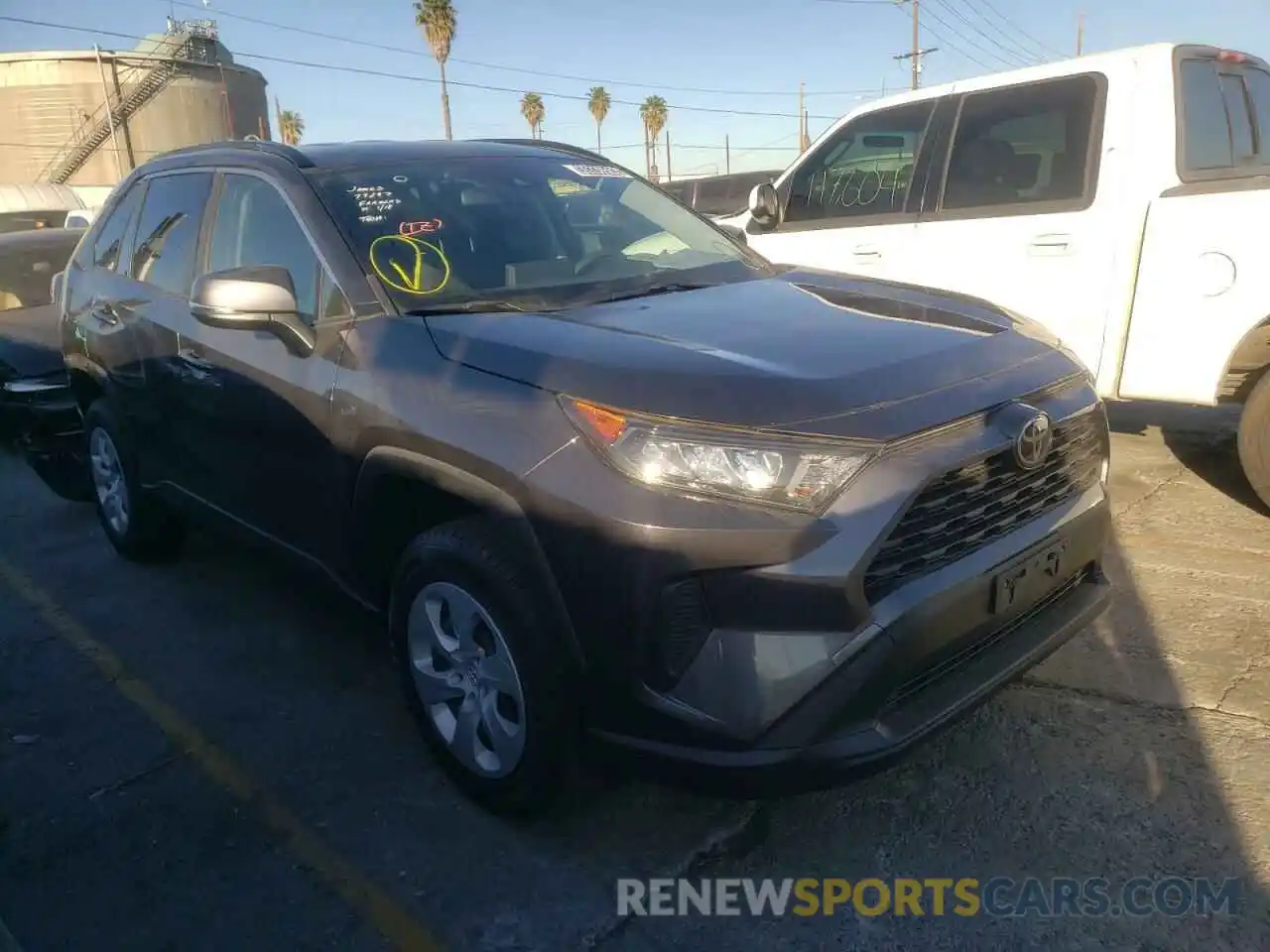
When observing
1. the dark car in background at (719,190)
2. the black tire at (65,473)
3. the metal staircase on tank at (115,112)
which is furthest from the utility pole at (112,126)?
the black tire at (65,473)

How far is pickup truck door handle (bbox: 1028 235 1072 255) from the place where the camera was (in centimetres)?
490

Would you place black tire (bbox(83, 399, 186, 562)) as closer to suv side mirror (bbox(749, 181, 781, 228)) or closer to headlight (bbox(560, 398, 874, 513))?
headlight (bbox(560, 398, 874, 513))

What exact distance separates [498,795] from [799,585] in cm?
113

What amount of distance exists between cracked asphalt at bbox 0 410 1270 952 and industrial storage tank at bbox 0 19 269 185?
52.1 m

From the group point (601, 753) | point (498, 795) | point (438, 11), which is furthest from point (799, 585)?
point (438, 11)

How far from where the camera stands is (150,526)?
4.68 m

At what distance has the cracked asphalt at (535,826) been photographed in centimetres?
241

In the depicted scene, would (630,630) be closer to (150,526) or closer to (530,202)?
(530,202)

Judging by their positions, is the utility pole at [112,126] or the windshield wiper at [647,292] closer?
the windshield wiper at [647,292]

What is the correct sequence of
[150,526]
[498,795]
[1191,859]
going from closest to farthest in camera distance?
[1191,859] < [498,795] < [150,526]

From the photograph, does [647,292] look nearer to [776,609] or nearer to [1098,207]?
[776,609]

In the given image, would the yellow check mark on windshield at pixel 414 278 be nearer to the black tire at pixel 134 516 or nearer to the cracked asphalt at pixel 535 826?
the cracked asphalt at pixel 535 826

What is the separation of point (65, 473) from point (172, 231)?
2407 millimetres

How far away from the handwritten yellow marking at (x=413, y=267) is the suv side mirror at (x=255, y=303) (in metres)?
0.28
